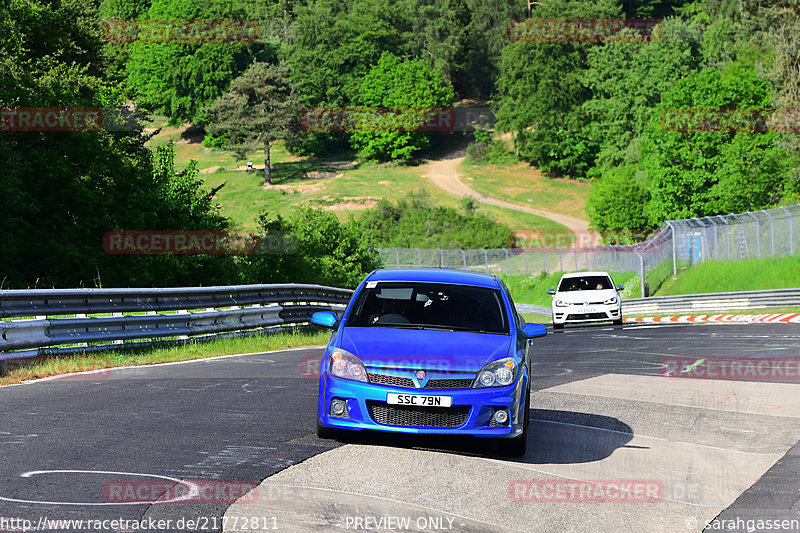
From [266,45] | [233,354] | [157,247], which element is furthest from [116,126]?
[266,45]

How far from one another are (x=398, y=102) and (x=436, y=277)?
125m

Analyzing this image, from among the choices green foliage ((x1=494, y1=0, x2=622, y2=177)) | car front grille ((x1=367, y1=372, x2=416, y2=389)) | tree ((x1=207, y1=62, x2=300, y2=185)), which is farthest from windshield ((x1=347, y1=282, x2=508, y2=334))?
tree ((x1=207, y1=62, x2=300, y2=185))

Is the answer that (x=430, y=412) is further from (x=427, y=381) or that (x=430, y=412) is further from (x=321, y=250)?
(x=321, y=250)

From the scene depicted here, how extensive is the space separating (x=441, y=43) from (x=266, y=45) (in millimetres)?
26054

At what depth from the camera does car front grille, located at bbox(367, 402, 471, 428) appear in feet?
25.4

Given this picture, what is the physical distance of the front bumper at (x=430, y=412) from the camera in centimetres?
773

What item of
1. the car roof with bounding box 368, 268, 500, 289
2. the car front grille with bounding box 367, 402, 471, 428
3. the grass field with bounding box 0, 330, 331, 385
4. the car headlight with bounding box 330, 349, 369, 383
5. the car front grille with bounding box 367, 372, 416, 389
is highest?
the car roof with bounding box 368, 268, 500, 289

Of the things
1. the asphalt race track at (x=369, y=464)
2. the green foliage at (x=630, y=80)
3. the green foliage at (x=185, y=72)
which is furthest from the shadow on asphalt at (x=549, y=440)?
the green foliage at (x=185, y=72)

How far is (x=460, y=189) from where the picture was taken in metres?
109

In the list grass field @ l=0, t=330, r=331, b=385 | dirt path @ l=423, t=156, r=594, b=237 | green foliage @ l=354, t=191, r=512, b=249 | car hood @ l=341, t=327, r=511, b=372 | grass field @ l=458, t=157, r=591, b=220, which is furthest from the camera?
grass field @ l=458, t=157, r=591, b=220

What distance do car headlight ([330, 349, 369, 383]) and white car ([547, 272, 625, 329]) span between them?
20841 millimetres

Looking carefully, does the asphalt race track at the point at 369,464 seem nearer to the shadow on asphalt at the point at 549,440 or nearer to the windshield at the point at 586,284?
the shadow on asphalt at the point at 549,440

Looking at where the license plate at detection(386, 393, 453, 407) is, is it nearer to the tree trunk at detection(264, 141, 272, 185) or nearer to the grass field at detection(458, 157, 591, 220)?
the grass field at detection(458, 157, 591, 220)

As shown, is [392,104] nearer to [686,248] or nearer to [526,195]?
[526,195]
